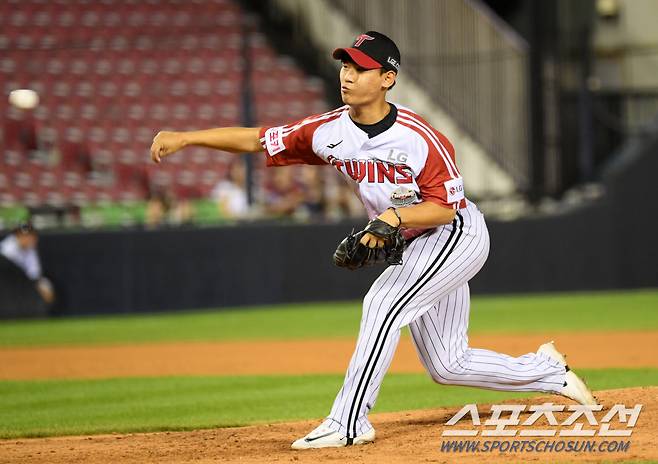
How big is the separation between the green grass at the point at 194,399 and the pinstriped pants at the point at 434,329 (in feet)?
4.95

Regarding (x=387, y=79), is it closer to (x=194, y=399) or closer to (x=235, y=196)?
(x=194, y=399)

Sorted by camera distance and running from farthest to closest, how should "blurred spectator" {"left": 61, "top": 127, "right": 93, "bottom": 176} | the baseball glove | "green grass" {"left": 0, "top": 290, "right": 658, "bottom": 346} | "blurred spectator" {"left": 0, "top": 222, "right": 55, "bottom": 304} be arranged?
"blurred spectator" {"left": 61, "top": 127, "right": 93, "bottom": 176} → "blurred spectator" {"left": 0, "top": 222, "right": 55, "bottom": 304} → "green grass" {"left": 0, "top": 290, "right": 658, "bottom": 346} → the baseball glove

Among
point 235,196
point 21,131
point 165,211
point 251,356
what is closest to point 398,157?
point 251,356

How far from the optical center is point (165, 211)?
51.6 ft

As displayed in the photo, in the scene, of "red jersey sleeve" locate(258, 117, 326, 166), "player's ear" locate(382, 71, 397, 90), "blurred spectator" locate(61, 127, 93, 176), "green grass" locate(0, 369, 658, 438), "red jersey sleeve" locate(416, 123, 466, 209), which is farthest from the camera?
"blurred spectator" locate(61, 127, 93, 176)

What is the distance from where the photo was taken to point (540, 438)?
18.1ft

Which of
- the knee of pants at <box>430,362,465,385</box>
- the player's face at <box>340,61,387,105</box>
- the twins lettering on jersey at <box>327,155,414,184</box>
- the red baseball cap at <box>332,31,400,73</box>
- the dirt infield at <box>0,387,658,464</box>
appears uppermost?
the red baseball cap at <box>332,31,400,73</box>

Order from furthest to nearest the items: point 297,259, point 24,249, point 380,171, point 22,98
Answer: point 297,259 < point 22,98 < point 24,249 < point 380,171

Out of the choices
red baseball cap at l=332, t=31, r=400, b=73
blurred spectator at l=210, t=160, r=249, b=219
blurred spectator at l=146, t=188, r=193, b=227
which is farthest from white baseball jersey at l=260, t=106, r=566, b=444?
blurred spectator at l=210, t=160, r=249, b=219

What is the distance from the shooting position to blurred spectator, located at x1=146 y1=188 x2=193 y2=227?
1561 centimetres

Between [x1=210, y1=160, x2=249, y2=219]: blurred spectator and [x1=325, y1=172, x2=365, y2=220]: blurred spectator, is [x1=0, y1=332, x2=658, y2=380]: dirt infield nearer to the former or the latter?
[x1=210, y1=160, x2=249, y2=219]: blurred spectator

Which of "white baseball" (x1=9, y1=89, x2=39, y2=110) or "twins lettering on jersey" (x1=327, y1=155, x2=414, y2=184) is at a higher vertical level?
"white baseball" (x1=9, y1=89, x2=39, y2=110)

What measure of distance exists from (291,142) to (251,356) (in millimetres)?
5456

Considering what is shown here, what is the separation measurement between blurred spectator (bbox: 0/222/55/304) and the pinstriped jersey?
31.2ft
